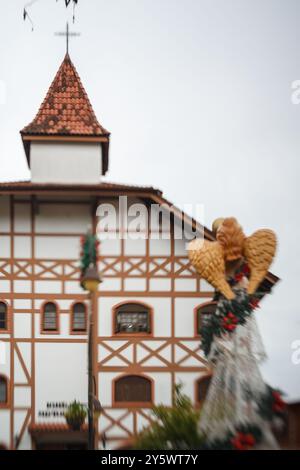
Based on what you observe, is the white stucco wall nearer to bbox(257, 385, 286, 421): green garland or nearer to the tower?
the tower

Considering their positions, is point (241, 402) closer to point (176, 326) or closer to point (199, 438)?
point (199, 438)

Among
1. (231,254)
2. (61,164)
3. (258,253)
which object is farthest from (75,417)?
(61,164)

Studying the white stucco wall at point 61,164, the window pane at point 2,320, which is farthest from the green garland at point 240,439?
the white stucco wall at point 61,164

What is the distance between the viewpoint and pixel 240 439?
15.5m

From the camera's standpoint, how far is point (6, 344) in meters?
20.8

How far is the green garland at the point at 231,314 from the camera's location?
653 inches

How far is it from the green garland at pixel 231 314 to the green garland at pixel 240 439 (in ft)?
6.68

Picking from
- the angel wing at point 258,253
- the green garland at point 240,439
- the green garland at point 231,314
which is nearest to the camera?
the green garland at point 240,439

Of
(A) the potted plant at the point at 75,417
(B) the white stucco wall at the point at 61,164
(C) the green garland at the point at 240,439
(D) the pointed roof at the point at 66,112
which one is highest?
(D) the pointed roof at the point at 66,112

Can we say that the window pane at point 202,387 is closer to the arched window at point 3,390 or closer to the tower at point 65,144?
the arched window at point 3,390

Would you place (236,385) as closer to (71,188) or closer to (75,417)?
(75,417)
